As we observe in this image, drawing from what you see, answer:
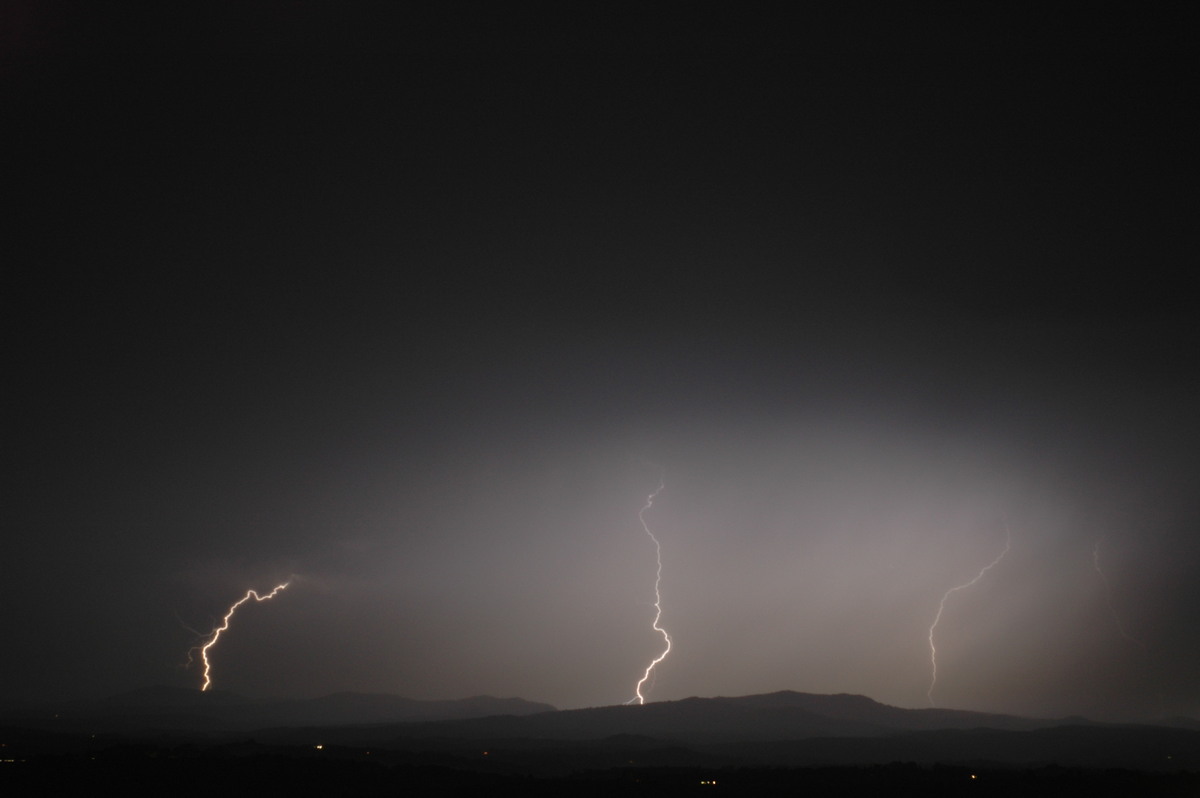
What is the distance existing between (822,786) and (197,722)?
13378cm

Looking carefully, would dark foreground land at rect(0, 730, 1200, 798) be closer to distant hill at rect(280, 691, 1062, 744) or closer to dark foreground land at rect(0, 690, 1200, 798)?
dark foreground land at rect(0, 690, 1200, 798)

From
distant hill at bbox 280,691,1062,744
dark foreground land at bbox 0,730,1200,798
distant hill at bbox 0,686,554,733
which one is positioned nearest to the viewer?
dark foreground land at bbox 0,730,1200,798

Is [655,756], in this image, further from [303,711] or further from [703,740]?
[303,711]

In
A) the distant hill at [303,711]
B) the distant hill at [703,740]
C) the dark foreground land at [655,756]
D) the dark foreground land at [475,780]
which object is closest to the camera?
the dark foreground land at [475,780]

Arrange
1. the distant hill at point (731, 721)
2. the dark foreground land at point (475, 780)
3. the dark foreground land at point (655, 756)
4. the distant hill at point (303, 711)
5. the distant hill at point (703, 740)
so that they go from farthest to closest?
the distant hill at point (303, 711)
the distant hill at point (731, 721)
the distant hill at point (703, 740)
the dark foreground land at point (655, 756)
the dark foreground land at point (475, 780)

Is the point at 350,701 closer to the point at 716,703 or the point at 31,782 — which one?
the point at 716,703

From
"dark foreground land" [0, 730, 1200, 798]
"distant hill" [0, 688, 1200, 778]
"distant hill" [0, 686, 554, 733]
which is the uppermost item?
"dark foreground land" [0, 730, 1200, 798]

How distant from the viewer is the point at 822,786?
3950 centimetres

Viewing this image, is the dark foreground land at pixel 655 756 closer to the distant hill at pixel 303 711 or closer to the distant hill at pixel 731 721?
the distant hill at pixel 731 721

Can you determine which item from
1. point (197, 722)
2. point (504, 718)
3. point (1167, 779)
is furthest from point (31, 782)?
point (197, 722)

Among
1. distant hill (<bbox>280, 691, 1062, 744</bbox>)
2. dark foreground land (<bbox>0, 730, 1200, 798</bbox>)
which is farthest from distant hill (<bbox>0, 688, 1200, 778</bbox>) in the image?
dark foreground land (<bbox>0, 730, 1200, 798</bbox>)

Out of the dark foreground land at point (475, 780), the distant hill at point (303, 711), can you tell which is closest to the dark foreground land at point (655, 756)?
the dark foreground land at point (475, 780)

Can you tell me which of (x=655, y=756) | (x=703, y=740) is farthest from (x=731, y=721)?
(x=655, y=756)

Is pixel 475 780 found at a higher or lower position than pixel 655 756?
higher
